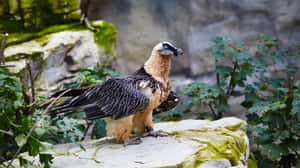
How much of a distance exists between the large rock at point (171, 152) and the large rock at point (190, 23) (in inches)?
90.9

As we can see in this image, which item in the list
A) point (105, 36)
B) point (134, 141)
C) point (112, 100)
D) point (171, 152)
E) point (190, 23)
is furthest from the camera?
point (190, 23)

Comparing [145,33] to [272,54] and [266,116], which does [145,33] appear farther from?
[266,116]

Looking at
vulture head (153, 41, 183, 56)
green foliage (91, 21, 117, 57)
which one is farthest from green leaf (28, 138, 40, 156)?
green foliage (91, 21, 117, 57)

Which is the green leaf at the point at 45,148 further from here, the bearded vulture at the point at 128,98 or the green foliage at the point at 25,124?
the bearded vulture at the point at 128,98

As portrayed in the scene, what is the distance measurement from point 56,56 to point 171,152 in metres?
2.00

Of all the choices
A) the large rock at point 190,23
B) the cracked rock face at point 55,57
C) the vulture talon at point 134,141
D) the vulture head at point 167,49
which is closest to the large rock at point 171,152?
the vulture talon at point 134,141

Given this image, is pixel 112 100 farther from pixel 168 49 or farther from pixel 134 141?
pixel 168 49

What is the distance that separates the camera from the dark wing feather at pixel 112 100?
1937 mm

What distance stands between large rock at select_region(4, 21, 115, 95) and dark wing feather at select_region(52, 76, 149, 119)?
1132 millimetres

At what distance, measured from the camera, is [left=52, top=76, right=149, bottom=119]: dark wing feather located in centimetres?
194

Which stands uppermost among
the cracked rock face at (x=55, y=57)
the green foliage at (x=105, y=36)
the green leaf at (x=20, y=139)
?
the green foliage at (x=105, y=36)

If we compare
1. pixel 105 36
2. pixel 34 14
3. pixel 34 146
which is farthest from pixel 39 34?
pixel 34 146

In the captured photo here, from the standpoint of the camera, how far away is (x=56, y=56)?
329cm

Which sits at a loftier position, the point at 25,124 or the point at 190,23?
the point at 190,23
